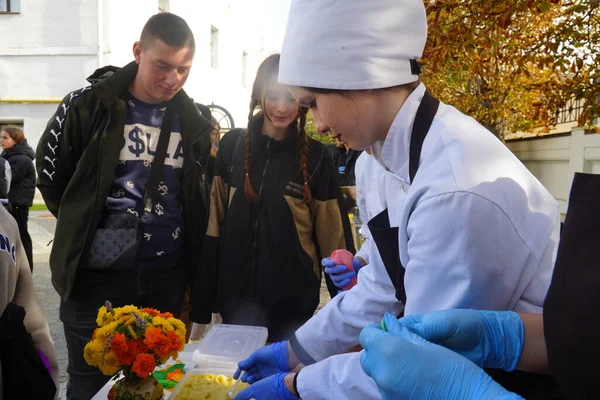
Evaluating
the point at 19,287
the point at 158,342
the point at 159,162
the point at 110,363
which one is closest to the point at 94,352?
the point at 110,363

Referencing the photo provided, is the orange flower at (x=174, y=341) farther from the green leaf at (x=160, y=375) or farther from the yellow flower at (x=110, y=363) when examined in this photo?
the green leaf at (x=160, y=375)

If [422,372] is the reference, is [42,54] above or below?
above

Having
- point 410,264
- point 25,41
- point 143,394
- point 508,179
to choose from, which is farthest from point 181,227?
point 25,41

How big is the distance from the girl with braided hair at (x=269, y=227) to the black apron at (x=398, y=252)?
3.53 ft

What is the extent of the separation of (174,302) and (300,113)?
3.69 feet

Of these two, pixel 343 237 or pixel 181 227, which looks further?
pixel 343 237

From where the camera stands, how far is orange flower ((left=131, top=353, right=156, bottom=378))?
1587mm

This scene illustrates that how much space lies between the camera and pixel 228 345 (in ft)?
6.83

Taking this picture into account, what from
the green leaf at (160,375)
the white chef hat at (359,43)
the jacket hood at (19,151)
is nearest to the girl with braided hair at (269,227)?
the green leaf at (160,375)

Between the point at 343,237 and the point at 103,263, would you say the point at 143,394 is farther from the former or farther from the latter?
the point at 343,237

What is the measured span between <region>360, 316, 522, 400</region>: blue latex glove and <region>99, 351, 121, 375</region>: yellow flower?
3.18 ft

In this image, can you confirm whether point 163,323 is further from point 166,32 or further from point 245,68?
point 245,68

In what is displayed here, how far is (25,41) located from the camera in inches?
513

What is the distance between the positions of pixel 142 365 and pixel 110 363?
10 centimetres
